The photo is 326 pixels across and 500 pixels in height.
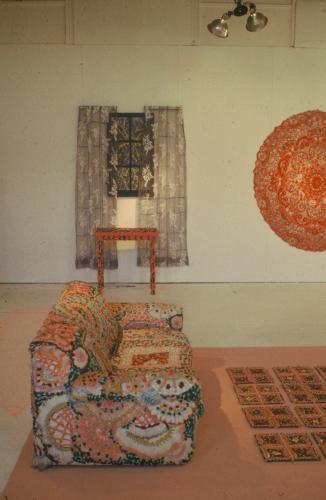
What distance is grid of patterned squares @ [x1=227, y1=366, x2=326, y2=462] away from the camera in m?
2.96

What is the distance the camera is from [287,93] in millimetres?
6824

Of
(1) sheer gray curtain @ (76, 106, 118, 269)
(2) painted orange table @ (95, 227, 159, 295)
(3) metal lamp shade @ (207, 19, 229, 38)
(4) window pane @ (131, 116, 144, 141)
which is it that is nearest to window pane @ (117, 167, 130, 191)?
(1) sheer gray curtain @ (76, 106, 118, 269)

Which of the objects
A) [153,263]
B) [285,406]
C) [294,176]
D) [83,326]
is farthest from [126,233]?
[83,326]

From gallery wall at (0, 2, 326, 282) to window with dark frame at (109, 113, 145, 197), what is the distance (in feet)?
0.50

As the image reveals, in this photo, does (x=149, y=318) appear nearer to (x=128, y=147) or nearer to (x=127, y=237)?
(x=127, y=237)

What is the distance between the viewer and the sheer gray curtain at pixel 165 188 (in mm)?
6711

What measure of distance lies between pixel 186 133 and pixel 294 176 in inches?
56.8

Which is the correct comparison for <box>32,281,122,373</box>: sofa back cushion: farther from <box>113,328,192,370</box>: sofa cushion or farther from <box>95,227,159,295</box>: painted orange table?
<box>95,227,159,295</box>: painted orange table

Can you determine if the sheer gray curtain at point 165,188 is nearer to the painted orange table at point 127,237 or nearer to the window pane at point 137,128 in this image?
the window pane at point 137,128

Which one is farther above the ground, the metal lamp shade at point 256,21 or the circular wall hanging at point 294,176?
the metal lamp shade at point 256,21

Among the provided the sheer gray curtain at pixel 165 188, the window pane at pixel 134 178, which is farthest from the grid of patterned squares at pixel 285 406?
the window pane at pixel 134 178

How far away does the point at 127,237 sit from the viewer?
6.39 metres

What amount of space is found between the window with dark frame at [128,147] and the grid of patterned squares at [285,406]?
3.31 m

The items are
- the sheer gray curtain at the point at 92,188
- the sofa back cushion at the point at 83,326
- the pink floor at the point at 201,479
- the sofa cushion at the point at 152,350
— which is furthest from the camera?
the sheer gray curtain at the point at 92,188
